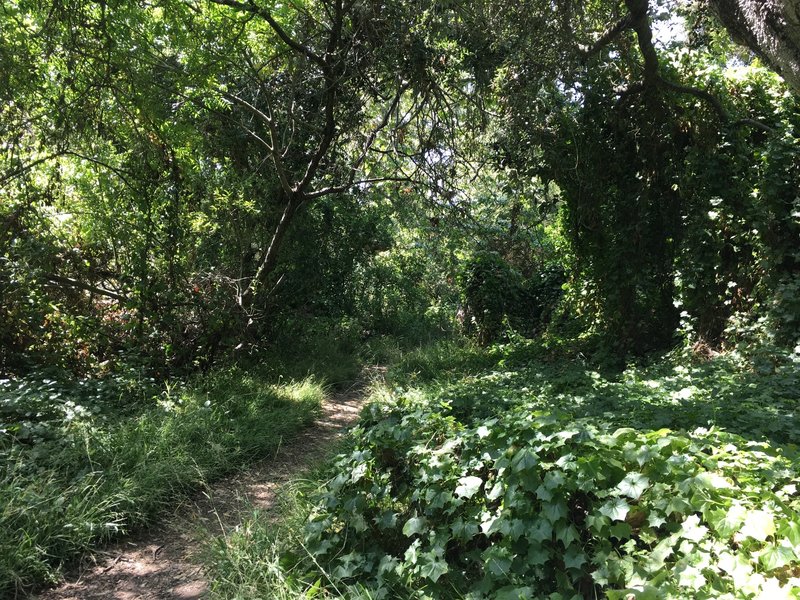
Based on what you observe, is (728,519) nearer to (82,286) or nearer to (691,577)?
(691,577)

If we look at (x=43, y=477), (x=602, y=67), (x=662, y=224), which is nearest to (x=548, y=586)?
(x=43, y=477)

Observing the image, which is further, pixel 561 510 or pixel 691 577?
pixel 561 510

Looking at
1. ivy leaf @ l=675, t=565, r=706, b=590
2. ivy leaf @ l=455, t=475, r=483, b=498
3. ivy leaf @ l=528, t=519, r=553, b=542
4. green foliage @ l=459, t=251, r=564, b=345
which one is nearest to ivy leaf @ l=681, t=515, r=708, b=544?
ivy leaf @ l=675, t=565, r=706, b=590

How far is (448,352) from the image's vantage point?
9.11 meters

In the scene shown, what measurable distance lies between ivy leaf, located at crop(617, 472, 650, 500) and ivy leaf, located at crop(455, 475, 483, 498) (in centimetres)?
66

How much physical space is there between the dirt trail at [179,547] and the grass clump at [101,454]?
13 centimetres

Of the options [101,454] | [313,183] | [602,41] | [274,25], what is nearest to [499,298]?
[313,183]

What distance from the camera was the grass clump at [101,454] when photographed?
333cm

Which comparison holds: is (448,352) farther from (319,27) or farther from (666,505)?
(666,505)

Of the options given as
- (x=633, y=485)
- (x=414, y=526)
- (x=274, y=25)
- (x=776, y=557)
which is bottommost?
(x=414, y=526)

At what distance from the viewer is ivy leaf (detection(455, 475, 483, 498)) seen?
262 cm

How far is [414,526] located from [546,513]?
0.70 meters

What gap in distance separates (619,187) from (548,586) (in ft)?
22.8

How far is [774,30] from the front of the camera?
13.7 feet
